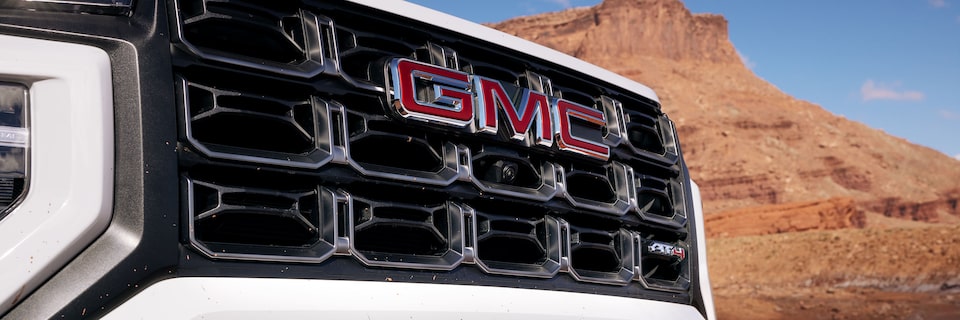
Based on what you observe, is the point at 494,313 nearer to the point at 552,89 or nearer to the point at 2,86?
the point at 552,89

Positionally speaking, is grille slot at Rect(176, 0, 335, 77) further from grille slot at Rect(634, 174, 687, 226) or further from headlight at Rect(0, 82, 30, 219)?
grille slot at Rect(634, 174, 687, 226)

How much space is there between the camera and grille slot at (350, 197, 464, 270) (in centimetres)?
217

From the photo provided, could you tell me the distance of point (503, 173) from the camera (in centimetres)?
258

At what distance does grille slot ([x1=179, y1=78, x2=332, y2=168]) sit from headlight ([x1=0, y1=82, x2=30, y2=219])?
0.32 m

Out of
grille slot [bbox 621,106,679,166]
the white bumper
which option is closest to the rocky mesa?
grille slot [bbox 621,106,679,166]

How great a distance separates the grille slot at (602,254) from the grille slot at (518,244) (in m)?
0.12

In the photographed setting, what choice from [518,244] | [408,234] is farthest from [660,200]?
[408,234]

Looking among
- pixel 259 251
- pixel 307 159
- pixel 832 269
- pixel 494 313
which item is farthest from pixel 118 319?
pixel 832 269

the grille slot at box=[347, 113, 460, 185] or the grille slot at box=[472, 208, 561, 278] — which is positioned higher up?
the grille slot at box=[347, 113, 460, 185]

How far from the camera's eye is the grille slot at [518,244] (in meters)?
2.49

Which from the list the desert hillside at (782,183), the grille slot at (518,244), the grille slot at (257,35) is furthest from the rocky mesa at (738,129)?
the grille slot at (257,35)

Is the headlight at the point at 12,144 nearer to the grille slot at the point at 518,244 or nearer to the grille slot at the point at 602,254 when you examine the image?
the grille slot at the point at 518,244

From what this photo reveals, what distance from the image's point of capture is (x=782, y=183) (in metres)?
69.6

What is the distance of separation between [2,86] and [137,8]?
12.4 inches
